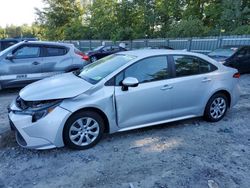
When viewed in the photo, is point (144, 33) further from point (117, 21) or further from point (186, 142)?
point (186, 142)

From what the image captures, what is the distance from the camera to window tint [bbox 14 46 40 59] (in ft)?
26.1

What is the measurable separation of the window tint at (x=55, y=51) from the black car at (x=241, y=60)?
250 inches

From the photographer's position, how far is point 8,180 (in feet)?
11.2

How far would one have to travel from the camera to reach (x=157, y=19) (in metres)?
30.6

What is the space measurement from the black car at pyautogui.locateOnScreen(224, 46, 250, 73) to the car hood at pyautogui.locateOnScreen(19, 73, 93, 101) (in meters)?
8.02

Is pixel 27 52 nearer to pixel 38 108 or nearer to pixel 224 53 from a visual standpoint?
pixel 38 108

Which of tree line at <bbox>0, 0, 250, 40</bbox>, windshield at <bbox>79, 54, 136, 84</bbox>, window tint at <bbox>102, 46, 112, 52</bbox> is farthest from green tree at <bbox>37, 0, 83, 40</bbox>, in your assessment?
windshield at <bbox>79, 54, 136, 84</bbox>

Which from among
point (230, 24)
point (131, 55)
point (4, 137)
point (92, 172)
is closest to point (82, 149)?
point (92, 172)

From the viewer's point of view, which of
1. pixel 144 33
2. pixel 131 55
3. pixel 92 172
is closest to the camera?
pixel 92 172

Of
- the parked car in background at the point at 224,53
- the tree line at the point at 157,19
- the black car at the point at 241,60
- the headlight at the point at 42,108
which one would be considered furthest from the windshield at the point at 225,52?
the tree line at the point at 157,19

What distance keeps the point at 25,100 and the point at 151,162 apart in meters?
2.08

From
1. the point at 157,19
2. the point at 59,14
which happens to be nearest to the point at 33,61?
the point at 157,19

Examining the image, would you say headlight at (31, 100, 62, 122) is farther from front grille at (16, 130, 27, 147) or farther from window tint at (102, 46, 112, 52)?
window tint at (102, 46, 112, 52)

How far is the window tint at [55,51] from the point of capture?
27.5 feet
